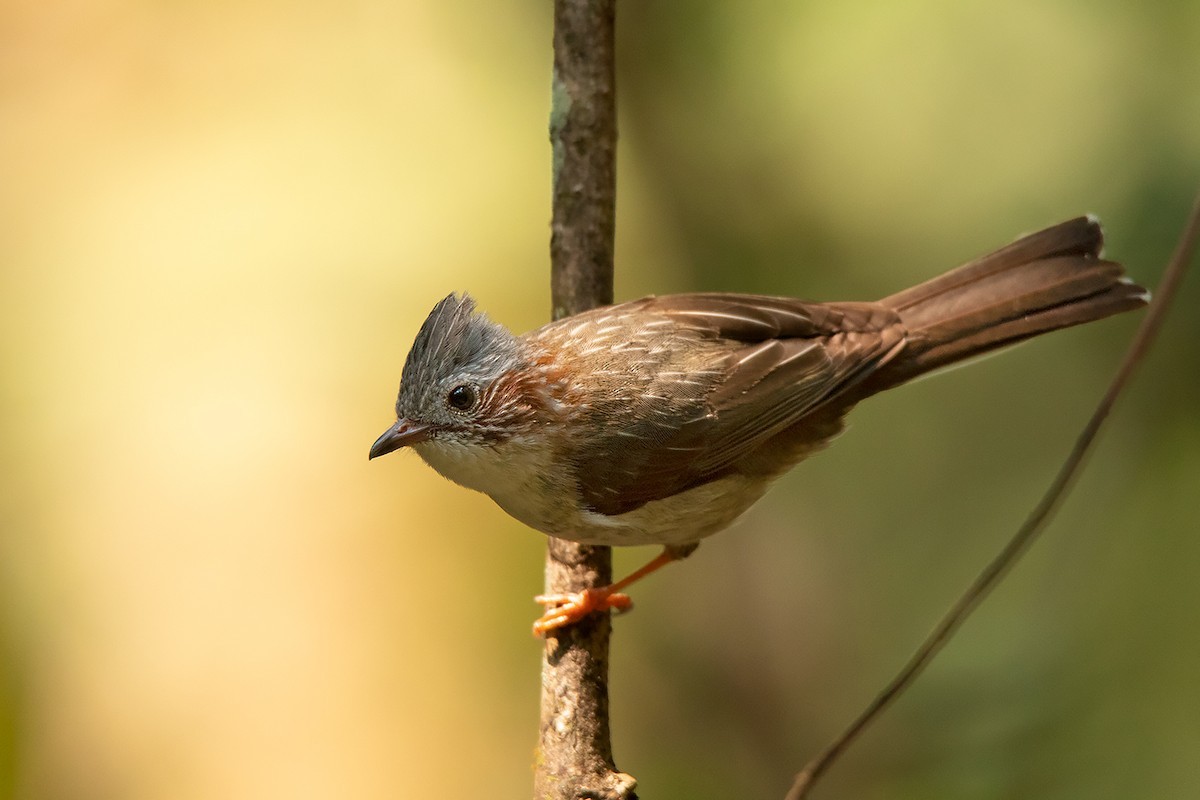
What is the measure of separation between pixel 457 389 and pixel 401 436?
9.7 inches

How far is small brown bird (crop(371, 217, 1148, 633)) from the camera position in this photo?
11.7 ft

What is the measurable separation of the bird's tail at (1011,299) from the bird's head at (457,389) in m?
1.51

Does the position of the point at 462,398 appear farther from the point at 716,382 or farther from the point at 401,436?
the point at 716,382

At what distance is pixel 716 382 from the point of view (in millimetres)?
3781

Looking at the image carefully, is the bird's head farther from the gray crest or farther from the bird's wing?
the bird's wing

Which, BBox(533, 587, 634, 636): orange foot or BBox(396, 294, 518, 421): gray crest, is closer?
BBox(396, 294, 518, 421): gray crest

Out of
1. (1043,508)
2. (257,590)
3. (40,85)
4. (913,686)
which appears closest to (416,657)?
(257,590)

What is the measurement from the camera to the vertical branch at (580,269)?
332cm

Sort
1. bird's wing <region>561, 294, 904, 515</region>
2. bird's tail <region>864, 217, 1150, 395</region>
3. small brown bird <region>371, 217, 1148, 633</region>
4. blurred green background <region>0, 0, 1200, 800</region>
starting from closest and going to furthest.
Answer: small brown bird <region>371, 217, 1148, 633</region> < bird's wing <region>561, 294, 904, 515</region> < bird's tail <region>864, 217, 1150, 395</region> < blurred green background <region>0, 0, 1200, 800</region>

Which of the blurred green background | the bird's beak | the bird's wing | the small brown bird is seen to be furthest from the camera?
the blurred green background

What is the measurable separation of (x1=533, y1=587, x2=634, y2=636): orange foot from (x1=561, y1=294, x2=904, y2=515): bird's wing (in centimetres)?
35

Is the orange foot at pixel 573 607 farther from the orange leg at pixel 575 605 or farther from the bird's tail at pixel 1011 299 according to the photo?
the bird's tail at pixel 1011 299

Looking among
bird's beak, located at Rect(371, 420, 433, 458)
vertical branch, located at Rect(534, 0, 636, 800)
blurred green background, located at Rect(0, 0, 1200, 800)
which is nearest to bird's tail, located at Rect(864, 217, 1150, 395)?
blurred green background, located at Rect(0, 0, 1200, 800)

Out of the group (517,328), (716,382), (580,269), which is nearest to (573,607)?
(716,382)
